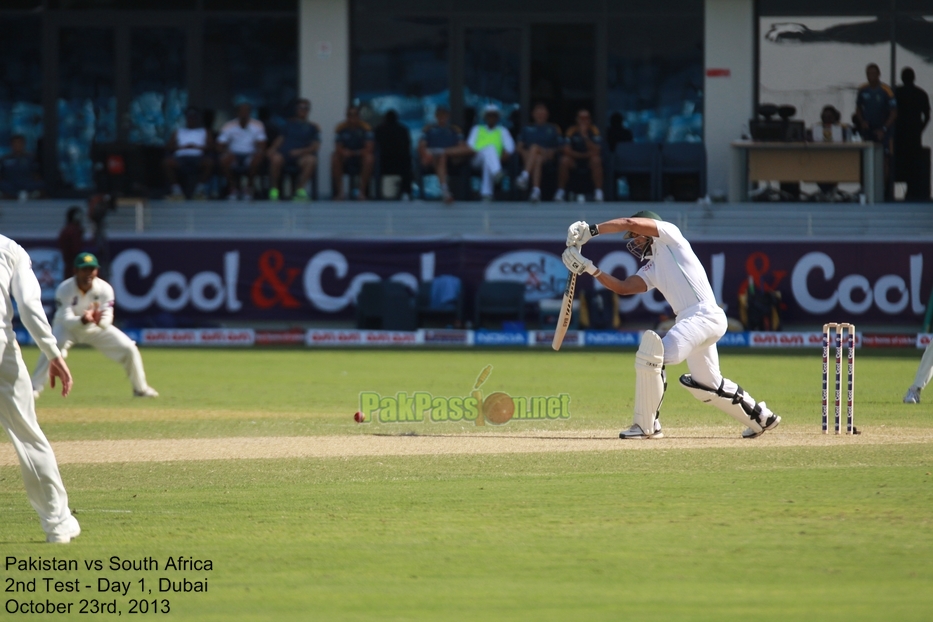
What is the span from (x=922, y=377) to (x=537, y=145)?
11.1m

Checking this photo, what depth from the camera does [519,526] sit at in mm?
6934

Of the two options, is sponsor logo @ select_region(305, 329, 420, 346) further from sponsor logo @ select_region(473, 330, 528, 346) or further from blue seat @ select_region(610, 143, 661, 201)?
blue seat @ select_region(610, 143, 661, 201)

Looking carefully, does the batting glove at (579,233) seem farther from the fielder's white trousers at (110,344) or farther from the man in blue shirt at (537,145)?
the man in blue shirt at (537,145)

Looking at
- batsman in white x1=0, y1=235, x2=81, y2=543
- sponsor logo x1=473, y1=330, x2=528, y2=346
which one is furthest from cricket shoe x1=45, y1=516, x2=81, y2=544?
sponsor logo x1=473, y1=330, x2=528, y2=346

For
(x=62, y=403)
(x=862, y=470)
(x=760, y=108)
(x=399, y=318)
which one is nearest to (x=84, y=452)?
(x=62, y=403)

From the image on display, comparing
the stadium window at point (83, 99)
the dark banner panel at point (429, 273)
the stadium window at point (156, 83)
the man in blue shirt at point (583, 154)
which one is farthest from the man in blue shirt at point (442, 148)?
the stadium window at point (83, 99)

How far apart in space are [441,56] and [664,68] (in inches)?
169

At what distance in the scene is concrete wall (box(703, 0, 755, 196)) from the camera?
24.4 meters

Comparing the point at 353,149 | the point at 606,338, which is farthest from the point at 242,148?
the point at 606,338

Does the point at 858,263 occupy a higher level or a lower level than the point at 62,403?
higher

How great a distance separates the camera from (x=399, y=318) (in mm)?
21109

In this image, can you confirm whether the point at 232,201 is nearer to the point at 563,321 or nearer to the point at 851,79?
the point at 851,79

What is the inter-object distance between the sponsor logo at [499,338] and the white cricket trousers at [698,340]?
34.6 ft

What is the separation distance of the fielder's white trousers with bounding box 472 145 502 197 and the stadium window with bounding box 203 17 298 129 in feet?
15.2
